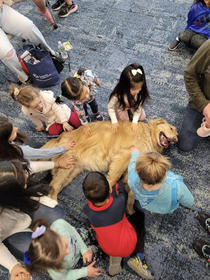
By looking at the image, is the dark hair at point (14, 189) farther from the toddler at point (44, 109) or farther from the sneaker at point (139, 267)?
the sneaker at point (139, 267)

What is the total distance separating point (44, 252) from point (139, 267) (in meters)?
1.03

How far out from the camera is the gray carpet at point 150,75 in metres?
2.08

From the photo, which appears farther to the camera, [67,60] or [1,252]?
[67,60]

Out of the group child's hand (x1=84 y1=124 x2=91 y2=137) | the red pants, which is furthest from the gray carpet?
child's hand (x1=84 y1=124 x2=91 y2=137)

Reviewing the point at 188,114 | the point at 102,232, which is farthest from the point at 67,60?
the point at 102,232

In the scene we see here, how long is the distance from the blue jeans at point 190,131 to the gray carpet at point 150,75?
13 cm

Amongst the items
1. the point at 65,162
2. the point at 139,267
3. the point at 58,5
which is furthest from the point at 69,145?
the point at 58,5

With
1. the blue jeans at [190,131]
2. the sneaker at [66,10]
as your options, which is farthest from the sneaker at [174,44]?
the sneaker at [66,10]

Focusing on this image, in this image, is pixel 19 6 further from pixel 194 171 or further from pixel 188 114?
pixel 194 171

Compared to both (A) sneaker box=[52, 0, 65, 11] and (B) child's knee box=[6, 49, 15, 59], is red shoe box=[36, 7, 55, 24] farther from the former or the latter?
(B) child's knee box=[6, 49, 15, 59]

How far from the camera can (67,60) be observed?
3.37m

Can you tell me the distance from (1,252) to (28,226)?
10.5 inches

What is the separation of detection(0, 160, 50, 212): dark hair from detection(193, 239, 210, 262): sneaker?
1.56m

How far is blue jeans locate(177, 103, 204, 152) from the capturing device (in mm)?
2402
